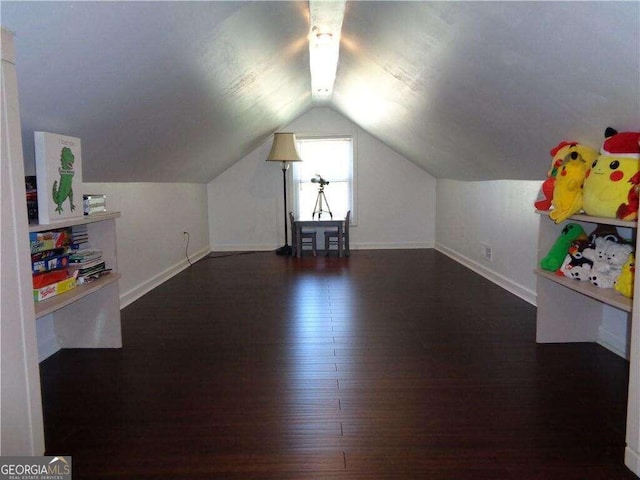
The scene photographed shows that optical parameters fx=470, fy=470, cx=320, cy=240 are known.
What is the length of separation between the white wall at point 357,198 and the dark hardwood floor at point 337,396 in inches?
131

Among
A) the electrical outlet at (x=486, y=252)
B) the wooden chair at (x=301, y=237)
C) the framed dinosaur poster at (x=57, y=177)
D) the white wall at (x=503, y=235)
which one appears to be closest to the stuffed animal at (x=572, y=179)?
the white wall at (x=503, y=235)

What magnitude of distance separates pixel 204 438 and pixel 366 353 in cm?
121

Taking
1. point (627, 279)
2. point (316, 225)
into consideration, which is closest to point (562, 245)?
point (627, 279)

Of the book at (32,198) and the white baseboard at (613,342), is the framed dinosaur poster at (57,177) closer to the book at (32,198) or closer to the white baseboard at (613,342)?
the book at (32,198)

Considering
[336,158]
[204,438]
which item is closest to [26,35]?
[204,438]

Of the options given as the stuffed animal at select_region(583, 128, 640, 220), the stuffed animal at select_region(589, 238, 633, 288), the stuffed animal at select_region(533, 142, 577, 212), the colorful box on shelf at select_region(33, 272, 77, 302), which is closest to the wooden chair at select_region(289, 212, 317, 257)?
the stuffed animal at select_region(533, 142, 577, 212)

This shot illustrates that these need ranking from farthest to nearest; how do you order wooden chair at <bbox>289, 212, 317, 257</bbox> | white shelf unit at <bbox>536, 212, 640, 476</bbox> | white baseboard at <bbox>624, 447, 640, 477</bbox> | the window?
the window, wooden chair at <bbox>289, 212, 317, 257</bbox>, white shelf unit at <bbox>536, 212, 640, 476</bbox>, white baseboard at <bbox>624, 447, 640, 477</bbox>

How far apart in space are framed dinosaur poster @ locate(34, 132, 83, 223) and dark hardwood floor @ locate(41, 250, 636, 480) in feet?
3.02

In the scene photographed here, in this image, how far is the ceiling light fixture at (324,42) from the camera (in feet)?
9.95

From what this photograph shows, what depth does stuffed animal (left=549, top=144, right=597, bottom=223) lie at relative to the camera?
8.47 feet

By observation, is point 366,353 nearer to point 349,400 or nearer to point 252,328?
point 349,400

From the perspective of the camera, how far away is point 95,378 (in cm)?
257

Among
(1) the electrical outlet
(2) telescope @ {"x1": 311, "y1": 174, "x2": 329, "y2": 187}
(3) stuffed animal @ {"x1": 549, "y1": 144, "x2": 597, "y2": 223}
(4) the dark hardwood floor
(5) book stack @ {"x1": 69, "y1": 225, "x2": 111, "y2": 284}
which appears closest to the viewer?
(4) the dark hardwood floor

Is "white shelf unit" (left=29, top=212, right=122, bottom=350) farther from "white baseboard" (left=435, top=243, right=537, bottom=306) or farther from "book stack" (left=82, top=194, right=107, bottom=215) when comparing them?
"white baseboard" (left=435, top=243, right=537, bottom=306)
